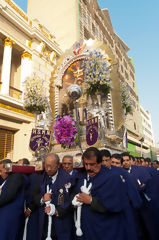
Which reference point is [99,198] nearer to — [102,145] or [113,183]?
[113,183]

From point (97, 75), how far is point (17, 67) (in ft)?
32.9

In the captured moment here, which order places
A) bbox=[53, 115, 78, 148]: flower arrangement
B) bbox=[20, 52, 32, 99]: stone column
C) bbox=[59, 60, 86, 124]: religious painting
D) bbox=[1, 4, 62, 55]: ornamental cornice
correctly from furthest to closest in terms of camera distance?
bbox=[20, 52, 32, 99]: stone column → bbox=[1, 4, 62, 55]: ornamental cornice → bbox=[59, 60, 86, 124]: religious painting → bbox=[53, 115, 78, 148]: flower arrangement

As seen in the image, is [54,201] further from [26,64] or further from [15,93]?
[26,64]

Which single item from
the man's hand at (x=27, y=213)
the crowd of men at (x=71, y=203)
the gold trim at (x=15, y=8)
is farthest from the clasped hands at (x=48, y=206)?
the gold trim at (x=15, y=8)

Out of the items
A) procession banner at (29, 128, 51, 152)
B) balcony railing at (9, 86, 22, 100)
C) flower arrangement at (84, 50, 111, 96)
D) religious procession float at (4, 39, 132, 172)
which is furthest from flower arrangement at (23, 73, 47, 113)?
balcony railing at (9, 86, 22, 100)

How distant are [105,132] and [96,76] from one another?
198cm

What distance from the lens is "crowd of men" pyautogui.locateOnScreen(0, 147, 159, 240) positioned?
2.09 m

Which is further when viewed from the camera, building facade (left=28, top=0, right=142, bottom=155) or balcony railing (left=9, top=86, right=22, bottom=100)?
building facade (left=28, top=0, right=142, bottom=155)

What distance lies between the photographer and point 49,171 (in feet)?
8.55

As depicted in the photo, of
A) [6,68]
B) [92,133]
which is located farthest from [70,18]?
[92,133]

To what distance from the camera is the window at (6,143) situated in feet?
36.4

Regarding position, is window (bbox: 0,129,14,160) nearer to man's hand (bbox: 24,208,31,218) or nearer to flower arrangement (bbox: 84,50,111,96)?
flower arrangement (bbox: 84,50,111,96)

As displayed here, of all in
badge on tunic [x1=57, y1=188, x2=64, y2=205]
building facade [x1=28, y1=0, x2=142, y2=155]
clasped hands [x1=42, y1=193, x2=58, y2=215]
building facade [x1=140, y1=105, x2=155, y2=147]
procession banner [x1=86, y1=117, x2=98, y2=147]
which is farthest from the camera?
building facade [x1=140, y1=105, x2=155, y2=147]

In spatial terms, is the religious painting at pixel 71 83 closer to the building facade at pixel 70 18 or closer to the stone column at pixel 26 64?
the stone column at pixel 26 64
